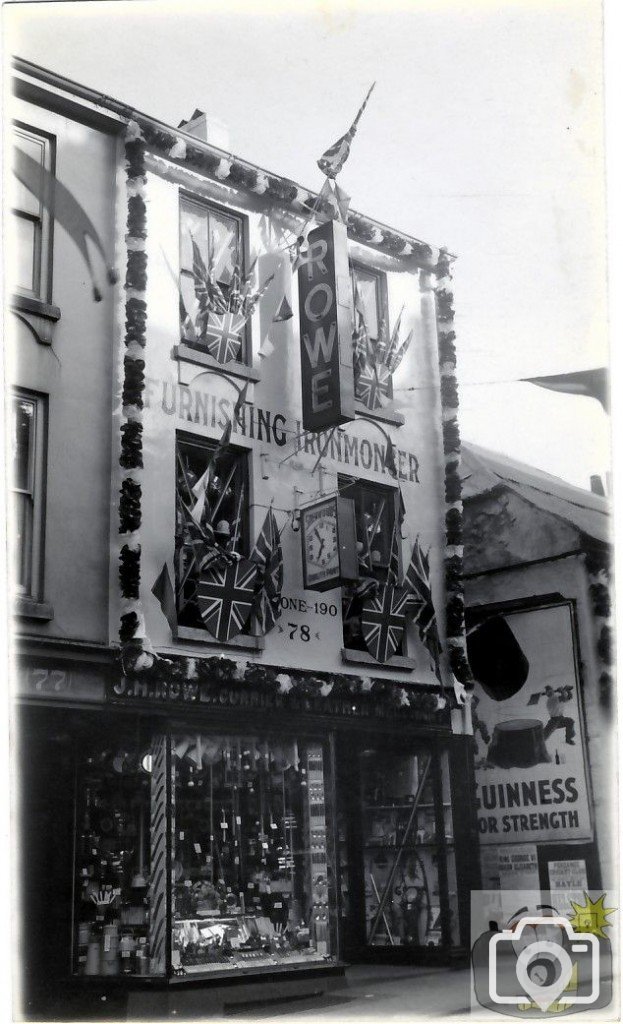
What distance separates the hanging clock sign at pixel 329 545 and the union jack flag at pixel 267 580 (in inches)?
14.0

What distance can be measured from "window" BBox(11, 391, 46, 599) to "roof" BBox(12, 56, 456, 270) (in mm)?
3306

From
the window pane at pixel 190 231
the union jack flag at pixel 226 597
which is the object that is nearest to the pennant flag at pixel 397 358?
the window pane at pixel 190 231

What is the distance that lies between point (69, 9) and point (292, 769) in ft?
26.1

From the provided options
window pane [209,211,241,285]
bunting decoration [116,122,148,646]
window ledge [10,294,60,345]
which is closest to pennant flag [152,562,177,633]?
bunting decoration [116,122,148,646]

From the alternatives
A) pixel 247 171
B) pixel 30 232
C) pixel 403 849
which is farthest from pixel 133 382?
pixel 403 849

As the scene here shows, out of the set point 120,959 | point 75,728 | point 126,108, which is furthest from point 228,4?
point 120,959

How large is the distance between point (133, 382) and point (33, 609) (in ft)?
8.96

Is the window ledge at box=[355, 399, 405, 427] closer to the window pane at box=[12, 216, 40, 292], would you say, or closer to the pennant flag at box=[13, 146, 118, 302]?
the pennant flag at box=[13, 146, 118, 302]

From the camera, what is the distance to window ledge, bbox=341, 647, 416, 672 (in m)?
13.4

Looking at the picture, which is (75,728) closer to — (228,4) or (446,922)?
(446,922)

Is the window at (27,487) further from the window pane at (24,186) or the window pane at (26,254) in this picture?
the window pane at (24,186)

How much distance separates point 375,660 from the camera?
44.7 feet

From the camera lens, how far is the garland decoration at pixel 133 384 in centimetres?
1121

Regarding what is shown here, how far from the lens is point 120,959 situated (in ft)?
34.6
